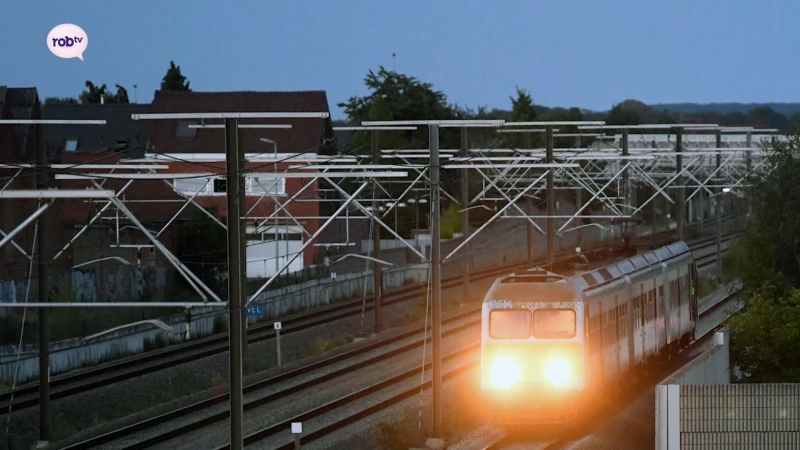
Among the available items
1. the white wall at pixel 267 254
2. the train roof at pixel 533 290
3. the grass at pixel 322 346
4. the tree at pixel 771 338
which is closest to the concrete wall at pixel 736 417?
the train roof at pixel 533 290

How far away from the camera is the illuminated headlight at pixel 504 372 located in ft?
68.6

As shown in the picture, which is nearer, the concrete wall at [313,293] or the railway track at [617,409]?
the railway track at [617,409]

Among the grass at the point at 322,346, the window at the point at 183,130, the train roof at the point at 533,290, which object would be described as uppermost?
the window at the point at 183,130

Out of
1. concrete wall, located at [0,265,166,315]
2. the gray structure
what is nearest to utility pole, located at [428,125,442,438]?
the gray structure

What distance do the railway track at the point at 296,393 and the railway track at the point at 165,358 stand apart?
116 inches

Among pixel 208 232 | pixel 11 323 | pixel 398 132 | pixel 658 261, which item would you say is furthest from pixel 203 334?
pixel 398 132

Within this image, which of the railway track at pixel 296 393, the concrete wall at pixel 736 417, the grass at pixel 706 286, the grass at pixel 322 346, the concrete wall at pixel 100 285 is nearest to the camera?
the concrete wall at pixel 736 417

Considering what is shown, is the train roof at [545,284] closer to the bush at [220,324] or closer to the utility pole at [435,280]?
the utility pole at [435,280]

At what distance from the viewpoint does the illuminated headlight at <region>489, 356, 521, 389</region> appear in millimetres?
20906

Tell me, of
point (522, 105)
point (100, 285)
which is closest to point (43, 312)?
point (100, 285)

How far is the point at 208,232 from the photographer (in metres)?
49.7

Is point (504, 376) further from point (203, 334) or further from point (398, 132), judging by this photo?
point (398, 132)

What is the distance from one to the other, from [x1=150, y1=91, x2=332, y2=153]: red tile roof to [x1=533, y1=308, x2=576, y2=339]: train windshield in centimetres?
3726

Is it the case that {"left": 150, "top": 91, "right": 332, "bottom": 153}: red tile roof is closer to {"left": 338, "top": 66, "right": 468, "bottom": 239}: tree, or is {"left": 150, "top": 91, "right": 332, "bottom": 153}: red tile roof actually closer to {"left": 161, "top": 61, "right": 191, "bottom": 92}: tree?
{"left": 338, "top": 66, "right": 468, "bottom": 239}: tree
